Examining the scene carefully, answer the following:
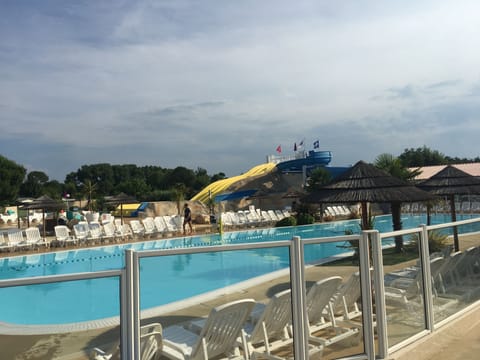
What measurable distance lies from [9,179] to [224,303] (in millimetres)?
30850

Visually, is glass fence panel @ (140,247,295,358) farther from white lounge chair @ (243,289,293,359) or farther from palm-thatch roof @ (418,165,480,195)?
palm-thatch roof @ (418,165,480,195)

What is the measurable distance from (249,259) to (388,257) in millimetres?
1394

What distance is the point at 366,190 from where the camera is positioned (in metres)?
6.64

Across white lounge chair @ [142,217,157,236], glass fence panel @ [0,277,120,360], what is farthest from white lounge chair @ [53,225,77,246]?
glass fence panel @ [0,277,120,360]

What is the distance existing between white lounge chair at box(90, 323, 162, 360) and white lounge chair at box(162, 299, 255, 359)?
0.23 ft

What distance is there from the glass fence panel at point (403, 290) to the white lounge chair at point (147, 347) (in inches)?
87.0

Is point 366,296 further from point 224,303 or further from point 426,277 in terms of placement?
point 224,303

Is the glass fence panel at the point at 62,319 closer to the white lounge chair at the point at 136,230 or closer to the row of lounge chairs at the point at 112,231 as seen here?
the row of lounge chairs at the point at 112,231

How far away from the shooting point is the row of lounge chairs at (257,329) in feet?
10.3

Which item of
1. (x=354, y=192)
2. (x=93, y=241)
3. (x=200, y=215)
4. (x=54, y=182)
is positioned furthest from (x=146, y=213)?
(x=54, y=182)

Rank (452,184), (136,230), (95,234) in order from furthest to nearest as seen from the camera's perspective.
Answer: (136,230), (95,234), (452,184)

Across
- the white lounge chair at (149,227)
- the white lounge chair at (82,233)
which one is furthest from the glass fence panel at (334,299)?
the white lounge chair at (149,227)

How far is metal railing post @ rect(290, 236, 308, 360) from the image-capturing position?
337 centimetres

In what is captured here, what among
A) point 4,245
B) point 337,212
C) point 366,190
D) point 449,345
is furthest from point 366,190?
point 337,212
